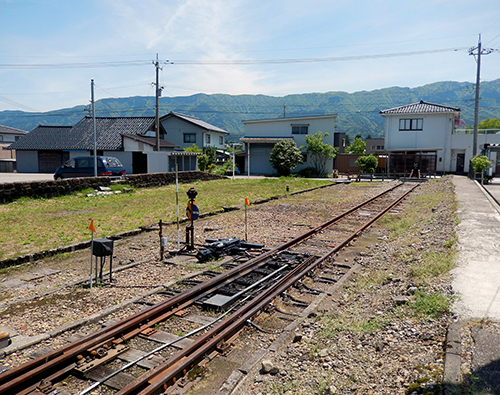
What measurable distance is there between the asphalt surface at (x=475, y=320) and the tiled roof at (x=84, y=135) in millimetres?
31034

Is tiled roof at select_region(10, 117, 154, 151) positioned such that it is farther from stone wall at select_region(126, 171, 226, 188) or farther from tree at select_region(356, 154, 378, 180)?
tree at select_region(356, 154, 378, 180)

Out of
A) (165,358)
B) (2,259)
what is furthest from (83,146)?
(165,358)

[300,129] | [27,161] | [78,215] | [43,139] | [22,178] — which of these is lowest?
[78,215]


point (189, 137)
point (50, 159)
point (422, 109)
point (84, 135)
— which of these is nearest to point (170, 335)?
point (84, 135)

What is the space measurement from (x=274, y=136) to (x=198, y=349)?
38908mm

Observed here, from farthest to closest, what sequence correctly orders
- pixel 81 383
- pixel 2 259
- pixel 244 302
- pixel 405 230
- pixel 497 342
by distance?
pixel 405 230 → pixel 2 259 → pixel 244 302 → pixel 497 342 → pixel 81 383

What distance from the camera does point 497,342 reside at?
4031 mm

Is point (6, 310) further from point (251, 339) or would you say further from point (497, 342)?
point (497, 342)

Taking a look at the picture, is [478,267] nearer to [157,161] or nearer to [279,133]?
[157,161]

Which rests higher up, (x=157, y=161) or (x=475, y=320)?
(x=157, y=161)

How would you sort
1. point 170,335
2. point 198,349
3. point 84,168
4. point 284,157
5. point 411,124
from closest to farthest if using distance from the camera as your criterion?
point 198,349 → point 170,335 → point 84,168 → point 284,157 → point 411,124

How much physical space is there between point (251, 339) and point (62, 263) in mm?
5066

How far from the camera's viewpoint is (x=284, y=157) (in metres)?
36.3

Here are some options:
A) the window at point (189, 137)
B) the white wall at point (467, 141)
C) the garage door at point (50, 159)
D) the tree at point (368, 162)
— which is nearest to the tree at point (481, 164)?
the tree at point (368, 162)
